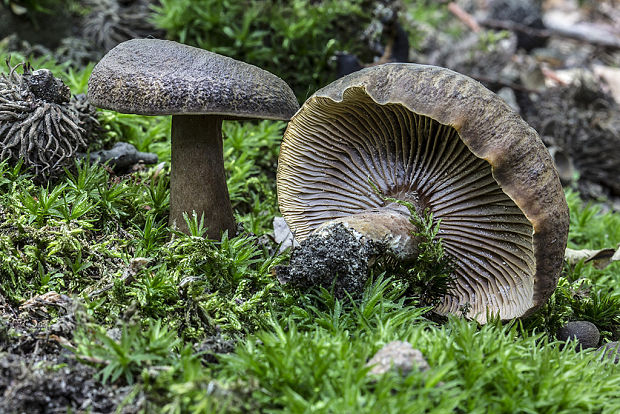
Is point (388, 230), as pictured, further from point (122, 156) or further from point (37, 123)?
point (37, 123)

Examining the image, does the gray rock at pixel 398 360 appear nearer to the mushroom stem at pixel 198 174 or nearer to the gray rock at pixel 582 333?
the gray rock at pixel 582 333

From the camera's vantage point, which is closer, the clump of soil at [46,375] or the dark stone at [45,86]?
the clump of soil at [46,375]

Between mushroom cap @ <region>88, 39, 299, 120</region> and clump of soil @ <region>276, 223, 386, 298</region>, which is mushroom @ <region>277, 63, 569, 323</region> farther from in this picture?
mushroom cap @ <region>88, 39, 299, 120</region>

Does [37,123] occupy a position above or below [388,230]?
above

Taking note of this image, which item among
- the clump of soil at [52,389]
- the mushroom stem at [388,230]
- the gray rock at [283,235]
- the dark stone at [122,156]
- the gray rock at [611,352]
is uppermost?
the dark stone at [122,156]

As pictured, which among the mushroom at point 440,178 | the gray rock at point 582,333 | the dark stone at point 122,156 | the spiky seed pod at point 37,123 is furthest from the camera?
the dark stone at point 122,156

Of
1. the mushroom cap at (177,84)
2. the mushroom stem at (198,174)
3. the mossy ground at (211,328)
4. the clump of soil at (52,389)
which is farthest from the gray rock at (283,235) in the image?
the clump of soil at (52,389)

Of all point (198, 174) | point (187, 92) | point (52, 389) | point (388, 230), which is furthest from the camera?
point (198, 174)

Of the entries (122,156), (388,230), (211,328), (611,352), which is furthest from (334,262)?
(122,156)

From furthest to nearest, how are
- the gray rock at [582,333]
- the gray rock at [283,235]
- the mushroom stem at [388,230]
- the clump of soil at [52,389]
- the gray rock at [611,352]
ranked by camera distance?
the gray rock at [283,235] < the gray rock at [582,333] < the mushroom stem at [388,230] < the gray rock at [611,352] < the clump of soil at [52,389]
